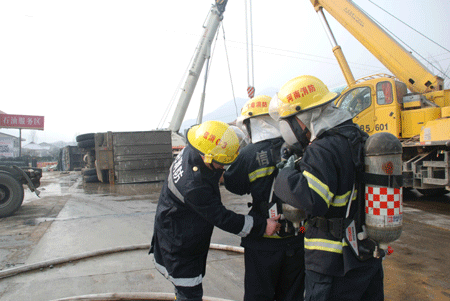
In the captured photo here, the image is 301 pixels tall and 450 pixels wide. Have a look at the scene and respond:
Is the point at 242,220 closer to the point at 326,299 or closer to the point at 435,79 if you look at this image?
the point at 326,299

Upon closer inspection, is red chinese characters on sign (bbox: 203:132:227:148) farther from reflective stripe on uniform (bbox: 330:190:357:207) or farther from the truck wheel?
the truck wheel

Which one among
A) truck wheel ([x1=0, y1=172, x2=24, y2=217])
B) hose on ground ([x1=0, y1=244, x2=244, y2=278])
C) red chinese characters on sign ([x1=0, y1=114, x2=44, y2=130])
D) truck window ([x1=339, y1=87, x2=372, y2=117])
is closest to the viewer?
hose on ground ([x1=0, y1=244, x2=244, y2=278])

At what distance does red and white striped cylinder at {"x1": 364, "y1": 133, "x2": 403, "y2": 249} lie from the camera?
1543 mm

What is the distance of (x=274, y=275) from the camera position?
6.98 ft

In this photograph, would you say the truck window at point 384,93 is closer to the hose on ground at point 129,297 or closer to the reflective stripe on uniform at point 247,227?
the reflective stripe on uniform at point 247,227

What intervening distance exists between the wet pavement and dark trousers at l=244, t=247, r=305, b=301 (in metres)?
0.88

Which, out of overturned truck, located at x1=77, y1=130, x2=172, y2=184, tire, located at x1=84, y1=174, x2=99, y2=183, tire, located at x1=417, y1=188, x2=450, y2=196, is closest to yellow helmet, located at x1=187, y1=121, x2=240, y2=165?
tire, located at x1=417, y1=188, x2=450, y2=196

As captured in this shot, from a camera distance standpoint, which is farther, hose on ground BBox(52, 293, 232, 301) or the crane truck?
the crane truck

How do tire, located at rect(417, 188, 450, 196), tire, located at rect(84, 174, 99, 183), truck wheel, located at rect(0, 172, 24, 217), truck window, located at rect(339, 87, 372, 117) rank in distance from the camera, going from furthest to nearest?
1. tire, located at rect(84, 174, 99, 183)
2. tire, located at rect(417, 188, 450, 196)
3. truck window, located at rect(339, 87, 372, 117)
4. truck wheel, located at rect(0, 172, 24, 217)

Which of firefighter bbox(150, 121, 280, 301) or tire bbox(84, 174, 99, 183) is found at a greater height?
firefighter bbox(150, 121, 280, 301)

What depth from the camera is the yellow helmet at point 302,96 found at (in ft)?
5.65

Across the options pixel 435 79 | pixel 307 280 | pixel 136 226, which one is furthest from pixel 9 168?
Result: pixel 435 79

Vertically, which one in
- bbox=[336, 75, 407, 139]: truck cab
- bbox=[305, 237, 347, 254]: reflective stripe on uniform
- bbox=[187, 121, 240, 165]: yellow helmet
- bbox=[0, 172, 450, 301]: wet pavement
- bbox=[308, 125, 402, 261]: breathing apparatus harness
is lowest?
bbox=[0, 172, 450, 301]: wet pavement

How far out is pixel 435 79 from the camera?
755cm
